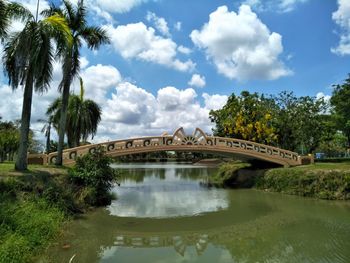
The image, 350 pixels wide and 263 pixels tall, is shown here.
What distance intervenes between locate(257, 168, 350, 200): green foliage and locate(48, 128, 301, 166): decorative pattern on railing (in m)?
2.39

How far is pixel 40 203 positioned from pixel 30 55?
528cm

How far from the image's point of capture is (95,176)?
47.3ft

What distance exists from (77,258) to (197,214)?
7226 mm

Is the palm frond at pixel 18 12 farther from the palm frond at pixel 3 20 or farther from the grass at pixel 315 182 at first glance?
the grass at pixel 315 182

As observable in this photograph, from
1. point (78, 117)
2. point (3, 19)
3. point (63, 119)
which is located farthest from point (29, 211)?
point (78, 117)

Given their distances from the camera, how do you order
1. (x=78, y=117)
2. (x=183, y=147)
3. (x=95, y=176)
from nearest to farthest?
(x=95, y=176) < (x=183, y=147) < (x=78, y=117)

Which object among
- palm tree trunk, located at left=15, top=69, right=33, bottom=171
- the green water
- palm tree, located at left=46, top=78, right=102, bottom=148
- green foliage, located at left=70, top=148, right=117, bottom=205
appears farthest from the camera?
palm tree, located at left=46, top=78, right=102, bottom=148

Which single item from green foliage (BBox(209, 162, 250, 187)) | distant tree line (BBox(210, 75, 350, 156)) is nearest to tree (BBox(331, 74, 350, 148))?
distant tree line (BBox(210, 75, 350, 156))

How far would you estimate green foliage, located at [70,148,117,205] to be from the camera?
14.0 m

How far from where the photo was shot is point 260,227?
448 inches

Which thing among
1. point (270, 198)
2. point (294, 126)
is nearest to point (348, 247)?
point (270, 198)

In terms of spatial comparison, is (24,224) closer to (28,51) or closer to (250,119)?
(28,51)

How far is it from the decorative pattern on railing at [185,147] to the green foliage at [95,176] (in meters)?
2.42

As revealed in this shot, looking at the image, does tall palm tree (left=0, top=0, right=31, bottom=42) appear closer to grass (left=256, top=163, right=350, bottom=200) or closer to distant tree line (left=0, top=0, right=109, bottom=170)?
distant tree line (left=0, top=0, right=109, bottom=170)
